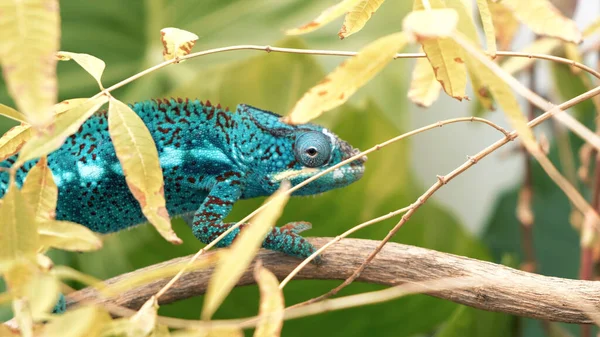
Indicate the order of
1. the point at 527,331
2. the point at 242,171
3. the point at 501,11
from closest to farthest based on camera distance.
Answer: the point at 242,171, the point at 501,11, the point at 527,331

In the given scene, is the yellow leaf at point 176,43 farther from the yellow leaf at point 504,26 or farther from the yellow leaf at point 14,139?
the yellow leaf at point 504,26

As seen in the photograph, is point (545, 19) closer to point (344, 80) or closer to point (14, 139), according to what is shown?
point (344, 80)

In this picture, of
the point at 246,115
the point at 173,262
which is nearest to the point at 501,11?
the point at 246,115

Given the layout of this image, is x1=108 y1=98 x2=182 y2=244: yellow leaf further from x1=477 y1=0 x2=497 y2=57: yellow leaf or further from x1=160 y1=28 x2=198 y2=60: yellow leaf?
x1=477 y1=0 x2=497 y2=57: yellow leaf

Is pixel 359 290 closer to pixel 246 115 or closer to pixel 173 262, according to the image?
pixel 246 115

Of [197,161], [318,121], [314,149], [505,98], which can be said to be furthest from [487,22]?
[318,121]

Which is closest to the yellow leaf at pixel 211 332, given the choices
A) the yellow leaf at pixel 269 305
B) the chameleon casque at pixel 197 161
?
the yellow leaf at pixel 269 305
